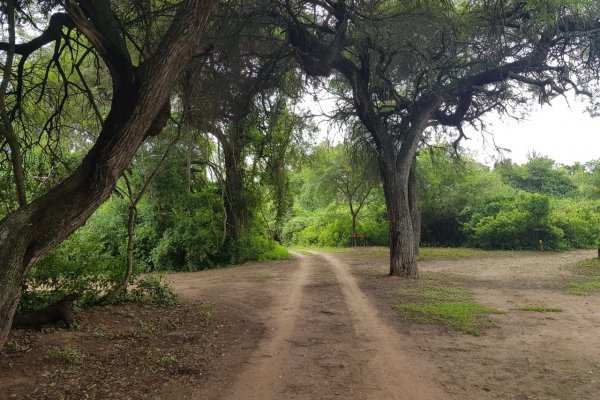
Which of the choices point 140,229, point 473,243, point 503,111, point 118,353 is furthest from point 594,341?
point 473,243

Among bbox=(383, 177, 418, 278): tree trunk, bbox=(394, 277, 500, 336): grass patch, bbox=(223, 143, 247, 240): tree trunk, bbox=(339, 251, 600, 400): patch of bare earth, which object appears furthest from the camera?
bbox=(223, 143, 247, 240): tree trunk

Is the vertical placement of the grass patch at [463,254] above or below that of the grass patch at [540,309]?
above

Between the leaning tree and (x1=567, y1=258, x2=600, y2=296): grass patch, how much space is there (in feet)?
13.7

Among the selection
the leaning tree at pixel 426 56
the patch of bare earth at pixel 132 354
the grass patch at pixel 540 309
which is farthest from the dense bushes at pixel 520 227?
the patch of bare earth at pixel 132 354

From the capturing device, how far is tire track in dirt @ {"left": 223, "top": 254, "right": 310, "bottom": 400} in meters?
4.64

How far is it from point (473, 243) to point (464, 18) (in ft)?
57.2

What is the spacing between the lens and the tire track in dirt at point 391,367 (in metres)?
4.59

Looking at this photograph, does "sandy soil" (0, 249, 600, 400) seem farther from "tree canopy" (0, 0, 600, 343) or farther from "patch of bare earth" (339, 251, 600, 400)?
"tree canopy" (0, 0, 600, 343)

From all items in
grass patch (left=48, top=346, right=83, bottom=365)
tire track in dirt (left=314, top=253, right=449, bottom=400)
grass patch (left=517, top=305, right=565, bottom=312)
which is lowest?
tire track in dirt (left=314, top=253, right=449, bottom=400)

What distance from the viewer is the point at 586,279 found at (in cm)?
1291

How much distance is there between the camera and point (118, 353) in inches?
217

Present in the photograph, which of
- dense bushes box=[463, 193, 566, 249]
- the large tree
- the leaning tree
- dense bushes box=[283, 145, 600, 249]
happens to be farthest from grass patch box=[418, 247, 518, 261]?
the large tree

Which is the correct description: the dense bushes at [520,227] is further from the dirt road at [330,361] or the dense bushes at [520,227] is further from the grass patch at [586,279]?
the dirt road at [330,361]

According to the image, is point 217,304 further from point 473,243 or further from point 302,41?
point 473,243
